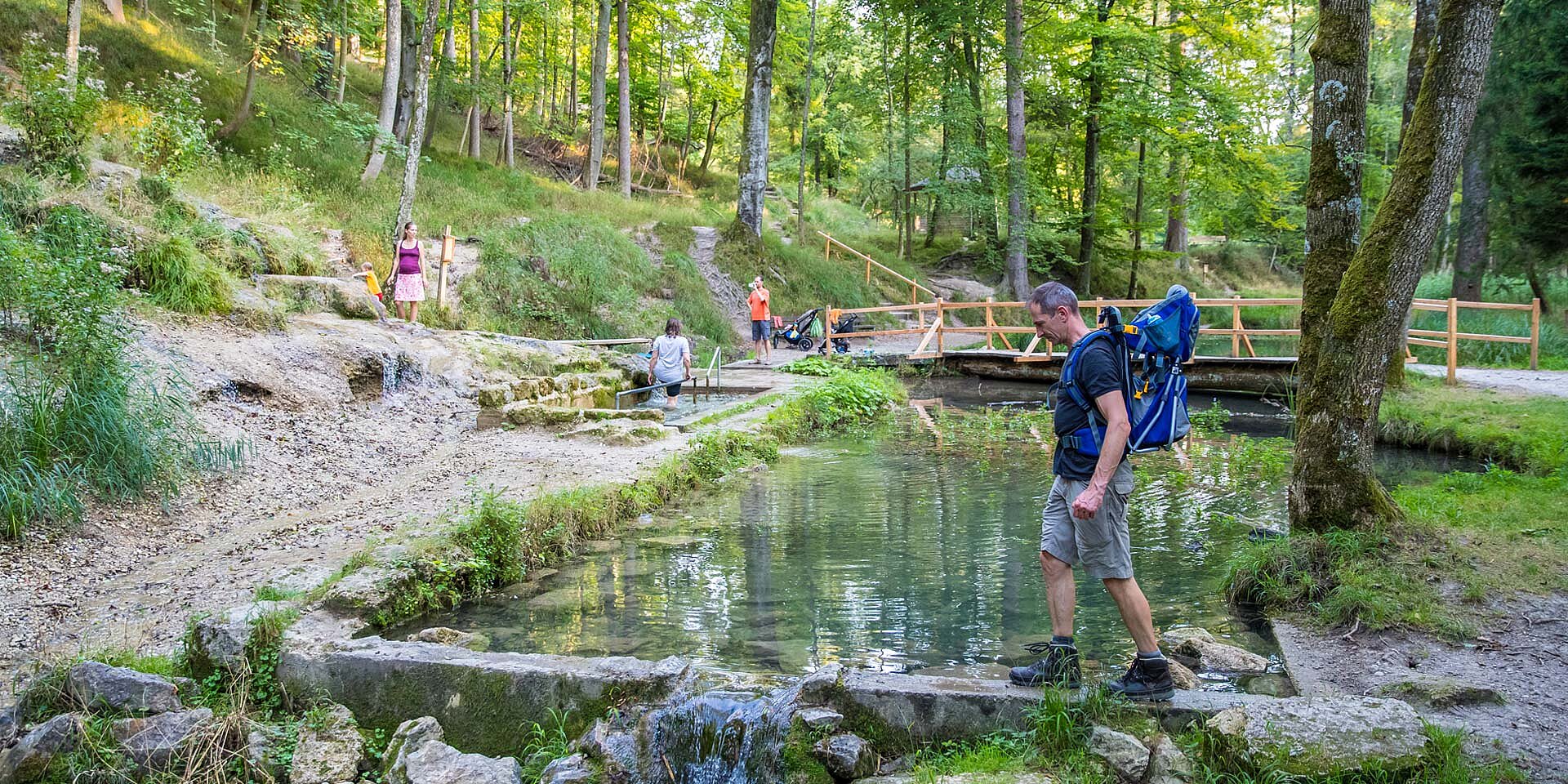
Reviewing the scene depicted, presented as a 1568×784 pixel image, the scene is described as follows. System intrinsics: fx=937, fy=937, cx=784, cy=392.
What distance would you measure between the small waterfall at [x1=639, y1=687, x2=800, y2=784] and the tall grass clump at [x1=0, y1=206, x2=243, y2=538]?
4683mm

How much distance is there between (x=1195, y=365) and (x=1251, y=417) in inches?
80.1

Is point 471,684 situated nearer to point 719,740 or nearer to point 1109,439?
point 719,740

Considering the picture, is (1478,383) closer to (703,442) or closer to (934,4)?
(703,442)

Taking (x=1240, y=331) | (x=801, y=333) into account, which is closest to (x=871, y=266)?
(x=801, y=333)

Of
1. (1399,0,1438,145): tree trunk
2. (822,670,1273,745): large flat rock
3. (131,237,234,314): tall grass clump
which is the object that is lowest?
(822,670,1273,745): large flat rock

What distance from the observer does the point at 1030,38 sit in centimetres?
2631

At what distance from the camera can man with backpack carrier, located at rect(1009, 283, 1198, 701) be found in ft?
13.1

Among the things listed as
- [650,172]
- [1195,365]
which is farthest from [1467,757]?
[650,172]

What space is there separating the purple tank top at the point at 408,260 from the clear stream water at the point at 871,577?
6838 millimetres

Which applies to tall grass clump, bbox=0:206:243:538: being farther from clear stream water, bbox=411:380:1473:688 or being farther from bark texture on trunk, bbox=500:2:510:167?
bark texture on trunk, bbox=500:2:510:167

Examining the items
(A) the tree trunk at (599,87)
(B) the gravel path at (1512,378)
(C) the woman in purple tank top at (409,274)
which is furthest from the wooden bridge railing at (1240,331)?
(A) the tree trunk at (599,87)

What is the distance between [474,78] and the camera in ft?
78.5

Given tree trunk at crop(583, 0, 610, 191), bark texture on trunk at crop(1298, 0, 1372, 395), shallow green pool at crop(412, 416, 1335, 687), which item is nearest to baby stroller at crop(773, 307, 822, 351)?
tree trunk at crop(583, 0, 610, 191)

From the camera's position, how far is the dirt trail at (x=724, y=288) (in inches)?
910
